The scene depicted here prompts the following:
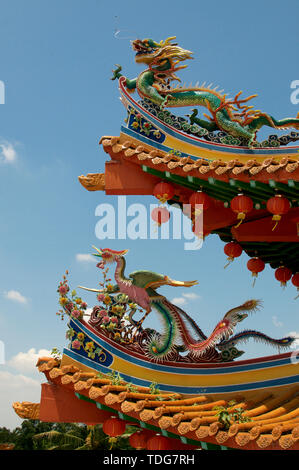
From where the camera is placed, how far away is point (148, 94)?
6266 mm

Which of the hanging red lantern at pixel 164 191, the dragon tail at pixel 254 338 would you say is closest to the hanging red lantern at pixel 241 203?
the hanging red lantern at pixel 164 191

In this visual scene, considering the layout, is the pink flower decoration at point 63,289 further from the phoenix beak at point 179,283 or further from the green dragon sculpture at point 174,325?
the phoenix beak at point 179,283

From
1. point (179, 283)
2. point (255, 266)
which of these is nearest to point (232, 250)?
point (255, 266)

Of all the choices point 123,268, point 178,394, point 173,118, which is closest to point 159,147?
point 173,118

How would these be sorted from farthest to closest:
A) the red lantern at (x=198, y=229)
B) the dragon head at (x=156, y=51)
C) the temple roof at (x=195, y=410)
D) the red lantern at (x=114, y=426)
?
1. the dragon head at (x=156, y=51)
2. the red lantern at (x=198, y=229)
3. the red lantern at (x=114, y=426)
4. the temple roof at (x=195, y=410)

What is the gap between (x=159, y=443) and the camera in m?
5.17

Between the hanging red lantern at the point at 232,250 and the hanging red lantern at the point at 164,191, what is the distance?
1771mm

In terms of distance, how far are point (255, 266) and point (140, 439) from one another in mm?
2972

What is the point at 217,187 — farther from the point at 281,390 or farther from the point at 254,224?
the point at 281,390

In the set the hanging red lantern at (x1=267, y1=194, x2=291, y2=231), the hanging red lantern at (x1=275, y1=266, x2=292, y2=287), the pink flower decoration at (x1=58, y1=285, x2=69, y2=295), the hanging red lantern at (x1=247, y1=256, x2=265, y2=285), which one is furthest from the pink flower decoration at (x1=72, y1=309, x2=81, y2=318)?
the hanging red lantern at (x1=275, y1=266, x2=292, y2=287)

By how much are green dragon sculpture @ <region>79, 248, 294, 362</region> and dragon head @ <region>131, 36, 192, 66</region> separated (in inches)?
102

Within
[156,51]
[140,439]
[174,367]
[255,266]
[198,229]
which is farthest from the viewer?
[255,266]

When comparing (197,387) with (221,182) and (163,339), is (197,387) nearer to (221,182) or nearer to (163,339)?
(163,339)

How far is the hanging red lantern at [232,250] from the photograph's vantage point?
7016 millimetres
